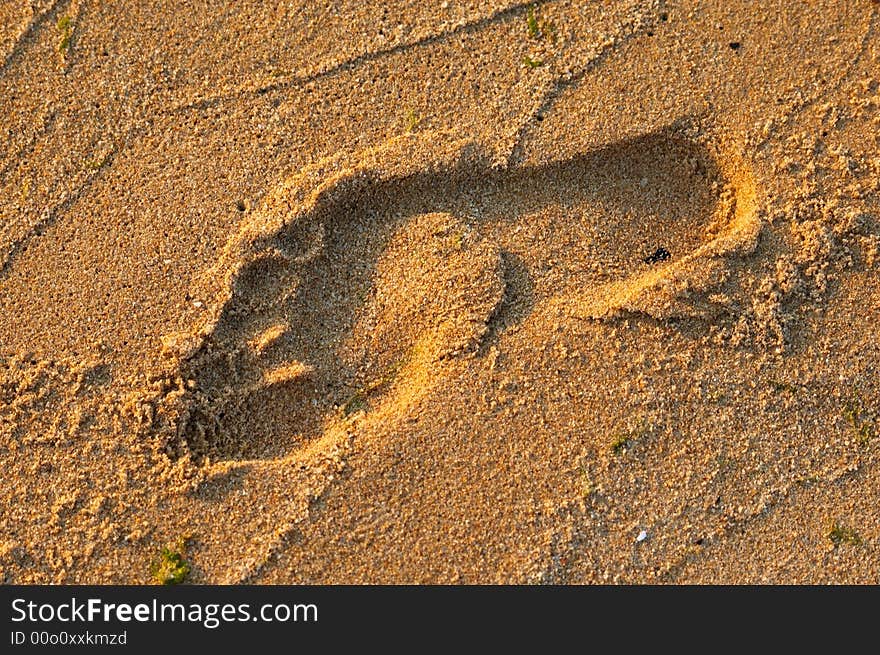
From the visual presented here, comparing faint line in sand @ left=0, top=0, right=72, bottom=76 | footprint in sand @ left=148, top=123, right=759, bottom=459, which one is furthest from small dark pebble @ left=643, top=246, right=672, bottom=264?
faint line in sand @ left=0, top=0, right=72, bottom=76

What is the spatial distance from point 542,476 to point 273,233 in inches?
44.2

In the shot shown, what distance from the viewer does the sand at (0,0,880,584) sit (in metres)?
2.39

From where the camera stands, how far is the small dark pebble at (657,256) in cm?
256

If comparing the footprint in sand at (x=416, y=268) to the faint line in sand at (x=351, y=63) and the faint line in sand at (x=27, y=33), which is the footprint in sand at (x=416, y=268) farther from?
the faint line in sand at (x=27, y=33)

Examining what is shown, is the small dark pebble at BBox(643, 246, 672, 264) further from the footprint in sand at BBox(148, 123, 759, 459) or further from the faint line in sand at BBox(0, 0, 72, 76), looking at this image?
the faint line in sand at BBox(0, 0, 72, 76)

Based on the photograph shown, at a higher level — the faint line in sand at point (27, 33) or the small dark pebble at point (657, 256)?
the faint line in sand at point (27, 33)

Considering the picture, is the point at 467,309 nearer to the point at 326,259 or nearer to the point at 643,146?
the point at 326,259

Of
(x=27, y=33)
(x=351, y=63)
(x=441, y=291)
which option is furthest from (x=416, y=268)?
(x=27, y=33)

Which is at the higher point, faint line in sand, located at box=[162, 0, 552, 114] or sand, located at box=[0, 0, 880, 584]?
faint line in sand, located at box=[162, 0, 552, 114]

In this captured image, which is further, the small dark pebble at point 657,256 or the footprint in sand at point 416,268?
the small dark pebble at point 657,256

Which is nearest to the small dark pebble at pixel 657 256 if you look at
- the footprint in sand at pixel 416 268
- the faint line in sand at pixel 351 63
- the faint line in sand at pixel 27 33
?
the footprint in sand at pixel 416 268

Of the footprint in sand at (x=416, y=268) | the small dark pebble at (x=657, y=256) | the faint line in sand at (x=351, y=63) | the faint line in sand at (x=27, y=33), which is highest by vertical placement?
the faint line in sand at (x=27, y=33)

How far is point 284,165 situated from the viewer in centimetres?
253

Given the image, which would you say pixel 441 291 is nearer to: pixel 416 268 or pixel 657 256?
pixel 416 268
